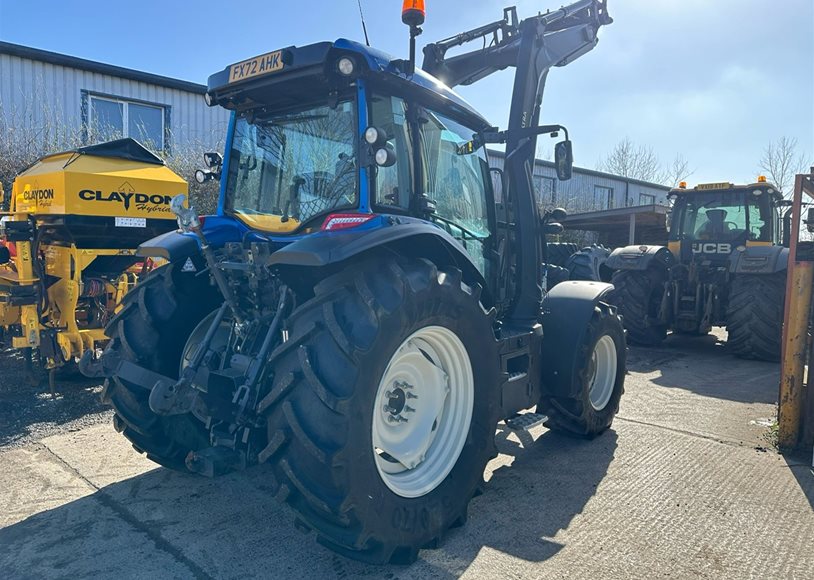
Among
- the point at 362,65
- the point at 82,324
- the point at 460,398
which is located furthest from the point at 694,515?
the point at 82,324

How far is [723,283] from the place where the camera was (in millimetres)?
8352

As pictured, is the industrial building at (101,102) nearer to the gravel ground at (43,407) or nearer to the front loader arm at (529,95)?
the gravel ground at (43,407)

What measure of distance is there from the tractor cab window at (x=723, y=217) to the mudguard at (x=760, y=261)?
3.57 ft

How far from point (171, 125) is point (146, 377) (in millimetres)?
9982

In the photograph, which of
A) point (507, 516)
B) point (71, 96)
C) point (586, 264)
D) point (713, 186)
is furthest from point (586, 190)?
point (507, 516)

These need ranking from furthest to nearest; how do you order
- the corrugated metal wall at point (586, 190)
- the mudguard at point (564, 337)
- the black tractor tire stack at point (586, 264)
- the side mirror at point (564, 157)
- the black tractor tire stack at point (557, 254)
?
1. the corrugated metal wall at point (586, 190)
2. the black tractor tire stack at point (557, 254)
3. the black tractor tire stack at point (586, 264)
4. the mudguard at point (564, 337)
5. the side mirror at point (564, 157)

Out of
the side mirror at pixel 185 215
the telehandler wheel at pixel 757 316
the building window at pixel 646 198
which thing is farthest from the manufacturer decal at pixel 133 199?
the building window at pixel 646 198

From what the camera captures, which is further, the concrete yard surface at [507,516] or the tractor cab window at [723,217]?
the tractor cab window at [723,217]

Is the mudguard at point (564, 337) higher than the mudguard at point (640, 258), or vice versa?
the mudguard at point (640, 258)

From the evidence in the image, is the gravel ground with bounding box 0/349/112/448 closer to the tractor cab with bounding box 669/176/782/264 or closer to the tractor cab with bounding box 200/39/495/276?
the tractor cab with bounding box 200/39/495/276

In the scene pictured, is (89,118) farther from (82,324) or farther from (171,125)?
(82,324)

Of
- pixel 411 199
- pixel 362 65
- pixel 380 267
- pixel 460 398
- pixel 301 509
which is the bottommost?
pixel 301 509

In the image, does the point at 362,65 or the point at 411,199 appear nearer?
the point at 362,65

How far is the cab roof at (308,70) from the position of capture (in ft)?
9.36
